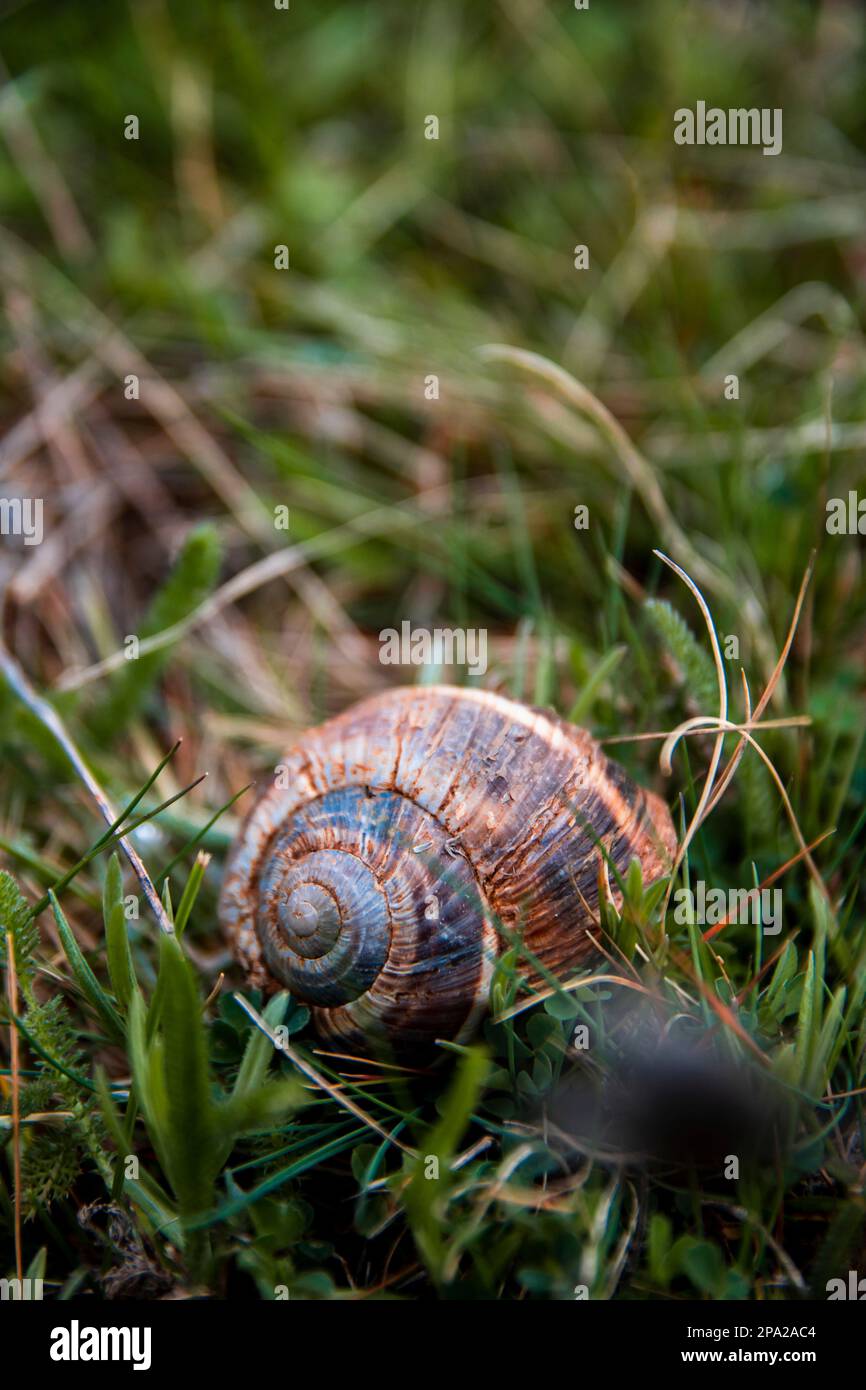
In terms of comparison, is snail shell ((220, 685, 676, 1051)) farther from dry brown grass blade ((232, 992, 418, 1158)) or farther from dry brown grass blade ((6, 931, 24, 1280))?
dry brown grass blade ((6, 931, 24, 1280))

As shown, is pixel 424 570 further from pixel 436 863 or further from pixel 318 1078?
pixel 318 1078

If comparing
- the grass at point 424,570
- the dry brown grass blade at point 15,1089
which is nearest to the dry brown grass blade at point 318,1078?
the grass at point 424,570

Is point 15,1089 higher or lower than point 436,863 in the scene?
lower

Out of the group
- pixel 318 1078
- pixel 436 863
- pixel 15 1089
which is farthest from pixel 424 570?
pixel 15 1089

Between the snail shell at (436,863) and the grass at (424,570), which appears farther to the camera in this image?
the snail shell at (436,863)

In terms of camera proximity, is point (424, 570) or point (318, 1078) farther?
point (424, 570)

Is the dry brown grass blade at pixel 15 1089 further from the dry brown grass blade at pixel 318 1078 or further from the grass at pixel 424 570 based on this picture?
the dry brown grass blade at pixel 318 1078

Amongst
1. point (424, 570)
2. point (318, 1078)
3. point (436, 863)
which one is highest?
point (424, 570)
